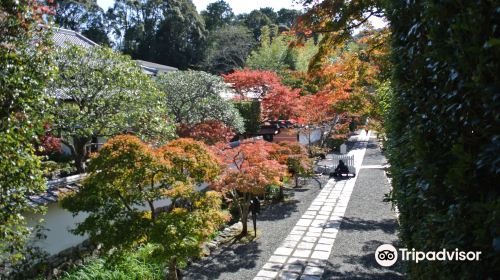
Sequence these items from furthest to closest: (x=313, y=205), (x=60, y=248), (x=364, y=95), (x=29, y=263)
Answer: (x=364, y=95), (x=313, y=205), (x=60, y=248), (x=29, y=263)

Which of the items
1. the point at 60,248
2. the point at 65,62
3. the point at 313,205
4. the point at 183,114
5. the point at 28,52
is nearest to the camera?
the point at 28,52

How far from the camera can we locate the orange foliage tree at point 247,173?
9.59 metres

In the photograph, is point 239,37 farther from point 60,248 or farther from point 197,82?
point 60,248

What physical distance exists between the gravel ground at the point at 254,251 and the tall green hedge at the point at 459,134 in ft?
17.3

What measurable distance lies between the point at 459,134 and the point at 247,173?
7.78 m

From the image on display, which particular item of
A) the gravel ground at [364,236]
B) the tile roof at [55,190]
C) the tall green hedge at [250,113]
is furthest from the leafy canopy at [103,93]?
the tall green hedge at [250,113]

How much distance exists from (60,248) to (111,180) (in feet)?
8.84

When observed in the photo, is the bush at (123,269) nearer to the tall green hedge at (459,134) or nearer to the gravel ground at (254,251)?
the gravel ground at (254,251)

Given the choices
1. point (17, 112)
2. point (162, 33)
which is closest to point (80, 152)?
point (17, 112)

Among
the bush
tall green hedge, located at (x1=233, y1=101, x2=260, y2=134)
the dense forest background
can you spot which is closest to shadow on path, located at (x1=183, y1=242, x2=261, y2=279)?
the bush

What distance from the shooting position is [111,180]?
6309mm

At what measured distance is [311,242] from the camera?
9.23 meters

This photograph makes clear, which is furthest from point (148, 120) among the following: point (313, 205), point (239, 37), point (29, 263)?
point (239, 37)

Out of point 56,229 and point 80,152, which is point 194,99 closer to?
point 80,152
